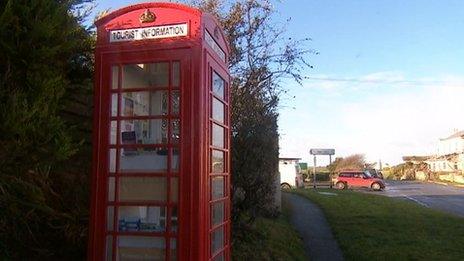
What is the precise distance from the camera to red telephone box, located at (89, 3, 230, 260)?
14.6ft

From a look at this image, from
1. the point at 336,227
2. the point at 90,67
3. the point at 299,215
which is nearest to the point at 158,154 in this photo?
the point at 90,67

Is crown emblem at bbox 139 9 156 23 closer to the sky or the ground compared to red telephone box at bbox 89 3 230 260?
closer to the sky

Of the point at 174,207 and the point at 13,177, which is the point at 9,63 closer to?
the point at 13,177

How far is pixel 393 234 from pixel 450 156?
247ft

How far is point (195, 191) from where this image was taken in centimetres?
441

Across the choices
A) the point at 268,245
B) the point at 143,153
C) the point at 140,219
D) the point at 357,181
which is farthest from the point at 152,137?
the point at 357,181

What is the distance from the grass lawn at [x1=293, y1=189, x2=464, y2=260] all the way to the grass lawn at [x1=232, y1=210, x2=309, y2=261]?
102cm

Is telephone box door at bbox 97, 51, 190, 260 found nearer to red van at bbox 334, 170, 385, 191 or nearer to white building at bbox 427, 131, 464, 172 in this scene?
red van at bbox 334, 170, 385, 191

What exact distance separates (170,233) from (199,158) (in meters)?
0.68

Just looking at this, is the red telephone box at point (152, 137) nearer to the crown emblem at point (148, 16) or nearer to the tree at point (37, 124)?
the crown emblem at point (148, 16)

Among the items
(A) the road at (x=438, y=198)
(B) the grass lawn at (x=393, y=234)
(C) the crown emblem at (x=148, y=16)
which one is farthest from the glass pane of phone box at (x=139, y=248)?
(A) the road at (x=438, y=198)

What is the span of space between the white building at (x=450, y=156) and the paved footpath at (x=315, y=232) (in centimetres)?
6563

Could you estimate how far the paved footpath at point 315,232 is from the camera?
9.82m

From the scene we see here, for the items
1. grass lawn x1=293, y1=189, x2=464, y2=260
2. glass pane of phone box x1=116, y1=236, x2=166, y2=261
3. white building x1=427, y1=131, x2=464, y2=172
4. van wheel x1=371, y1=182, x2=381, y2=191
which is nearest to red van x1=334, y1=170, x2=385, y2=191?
van wheel x1=371, y1=182, x2=381, y2=191
